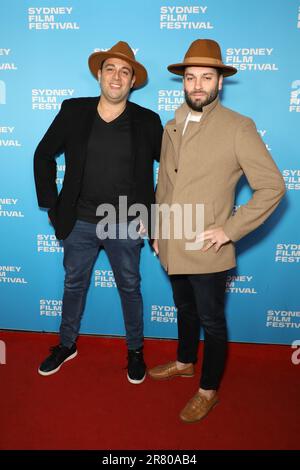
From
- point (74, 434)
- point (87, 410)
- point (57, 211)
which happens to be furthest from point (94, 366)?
point (57, 211)

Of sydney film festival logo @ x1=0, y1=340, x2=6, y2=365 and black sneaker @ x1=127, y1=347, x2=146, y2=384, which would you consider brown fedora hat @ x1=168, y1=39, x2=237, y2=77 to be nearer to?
black sneaker @ x1=127, y1=347, x2=146, y2=384

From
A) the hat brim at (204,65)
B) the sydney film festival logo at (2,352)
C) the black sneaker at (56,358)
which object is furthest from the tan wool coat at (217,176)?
the sydney film festival logo at (2,352)

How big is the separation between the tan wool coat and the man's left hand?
24 millimetres

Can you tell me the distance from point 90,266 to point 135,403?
80 cm

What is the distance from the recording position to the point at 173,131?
189cm

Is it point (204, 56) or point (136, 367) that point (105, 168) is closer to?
point (204, 56)

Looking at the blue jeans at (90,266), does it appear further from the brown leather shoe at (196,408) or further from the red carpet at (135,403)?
the brown leather shoe at (196,408)

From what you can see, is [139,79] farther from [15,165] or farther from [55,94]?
[15,165]

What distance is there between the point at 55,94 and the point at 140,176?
756mm

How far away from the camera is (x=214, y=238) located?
1.81 metres

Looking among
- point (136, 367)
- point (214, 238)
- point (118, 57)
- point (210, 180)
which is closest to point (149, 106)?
point (118, 57)

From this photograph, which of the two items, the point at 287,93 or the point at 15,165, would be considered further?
the point at 15,165

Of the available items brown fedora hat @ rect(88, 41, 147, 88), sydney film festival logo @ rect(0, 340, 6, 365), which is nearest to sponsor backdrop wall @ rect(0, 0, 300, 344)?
brown fedora hat @ rect(88, 41, 147, 88)

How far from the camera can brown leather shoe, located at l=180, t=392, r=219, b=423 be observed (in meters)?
2.00
